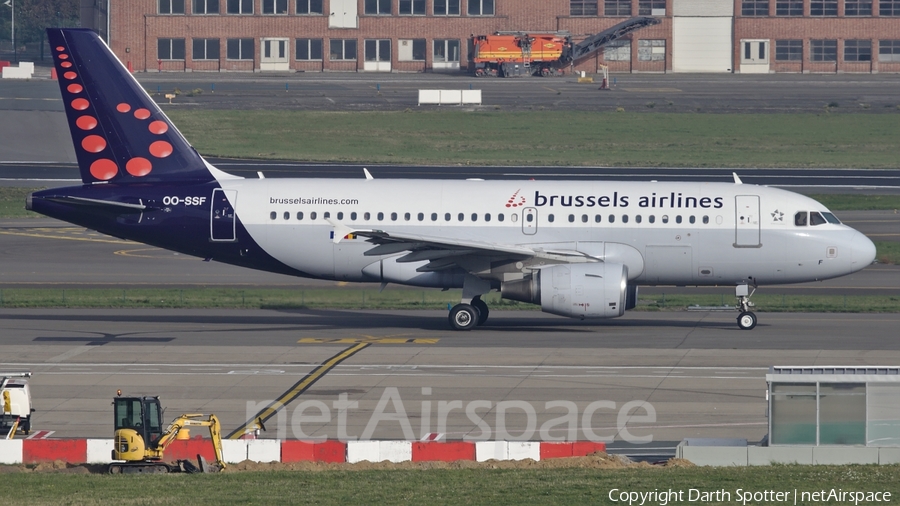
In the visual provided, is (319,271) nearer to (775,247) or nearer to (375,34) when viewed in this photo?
(775,247)

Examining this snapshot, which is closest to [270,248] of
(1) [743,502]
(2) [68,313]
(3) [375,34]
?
(2) [68,313]

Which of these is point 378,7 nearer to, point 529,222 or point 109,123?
point 109,123

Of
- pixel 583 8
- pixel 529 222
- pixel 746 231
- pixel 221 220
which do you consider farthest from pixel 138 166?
pixel 583 8

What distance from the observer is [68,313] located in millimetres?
36875

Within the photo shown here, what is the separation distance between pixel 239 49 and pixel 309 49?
7.56 meters

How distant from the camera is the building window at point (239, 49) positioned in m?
126

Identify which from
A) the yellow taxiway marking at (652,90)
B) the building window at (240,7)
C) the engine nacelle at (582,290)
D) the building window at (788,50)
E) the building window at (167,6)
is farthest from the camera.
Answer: the building window at (788,50)

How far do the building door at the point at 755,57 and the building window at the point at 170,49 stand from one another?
61.0 metres

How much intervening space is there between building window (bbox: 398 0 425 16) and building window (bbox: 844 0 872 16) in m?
45.7

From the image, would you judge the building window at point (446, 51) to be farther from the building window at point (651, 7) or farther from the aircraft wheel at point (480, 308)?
the aircraft wheel at point (480, 308)

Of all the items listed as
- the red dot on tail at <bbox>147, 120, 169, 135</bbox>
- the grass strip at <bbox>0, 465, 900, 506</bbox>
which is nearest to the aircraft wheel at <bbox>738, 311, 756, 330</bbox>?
the grass strip at <bbox>0, 465, 900, 506</bbox>

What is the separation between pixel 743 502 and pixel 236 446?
846cm

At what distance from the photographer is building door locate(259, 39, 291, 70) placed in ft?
414

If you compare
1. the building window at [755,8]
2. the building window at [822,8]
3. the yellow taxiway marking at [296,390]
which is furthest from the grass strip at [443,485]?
the building window at [822,8]
